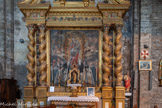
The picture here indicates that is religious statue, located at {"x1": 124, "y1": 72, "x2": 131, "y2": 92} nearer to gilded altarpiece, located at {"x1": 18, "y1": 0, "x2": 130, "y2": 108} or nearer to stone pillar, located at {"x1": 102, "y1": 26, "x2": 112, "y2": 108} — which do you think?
gilded altarpiece, located at {"x1": 18, "y1": 0, "x2": 130, "y2": 108}

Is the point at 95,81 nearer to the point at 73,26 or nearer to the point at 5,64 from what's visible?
the point at 73,26

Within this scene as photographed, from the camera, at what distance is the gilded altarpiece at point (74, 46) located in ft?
25.8

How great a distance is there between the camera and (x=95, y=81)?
8359mm

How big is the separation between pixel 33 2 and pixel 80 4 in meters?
2.03

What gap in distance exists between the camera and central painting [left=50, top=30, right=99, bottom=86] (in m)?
8.38

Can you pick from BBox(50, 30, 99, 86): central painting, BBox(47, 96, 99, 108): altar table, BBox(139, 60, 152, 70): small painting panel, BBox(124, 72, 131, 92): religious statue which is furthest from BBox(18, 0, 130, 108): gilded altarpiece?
BBox(139, 60, 152, 70): small painting panel

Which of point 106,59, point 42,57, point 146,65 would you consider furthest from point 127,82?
point 42,57

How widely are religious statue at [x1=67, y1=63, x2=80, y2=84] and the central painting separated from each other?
0.08 metres

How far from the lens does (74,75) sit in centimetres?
819

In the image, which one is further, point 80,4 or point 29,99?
point 80,4

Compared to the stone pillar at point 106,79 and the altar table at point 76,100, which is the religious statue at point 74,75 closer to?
the altar table at point 76,100

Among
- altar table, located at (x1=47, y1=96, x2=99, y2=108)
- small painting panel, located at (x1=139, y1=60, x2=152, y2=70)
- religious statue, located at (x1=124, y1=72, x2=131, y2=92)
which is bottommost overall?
altar table, located at (x1=47, y1=96, x2=99, y2=108)

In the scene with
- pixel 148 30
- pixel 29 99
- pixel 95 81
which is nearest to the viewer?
pixel 29 99

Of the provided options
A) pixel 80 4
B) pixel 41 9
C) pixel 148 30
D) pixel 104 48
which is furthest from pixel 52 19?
pixel 148 30
